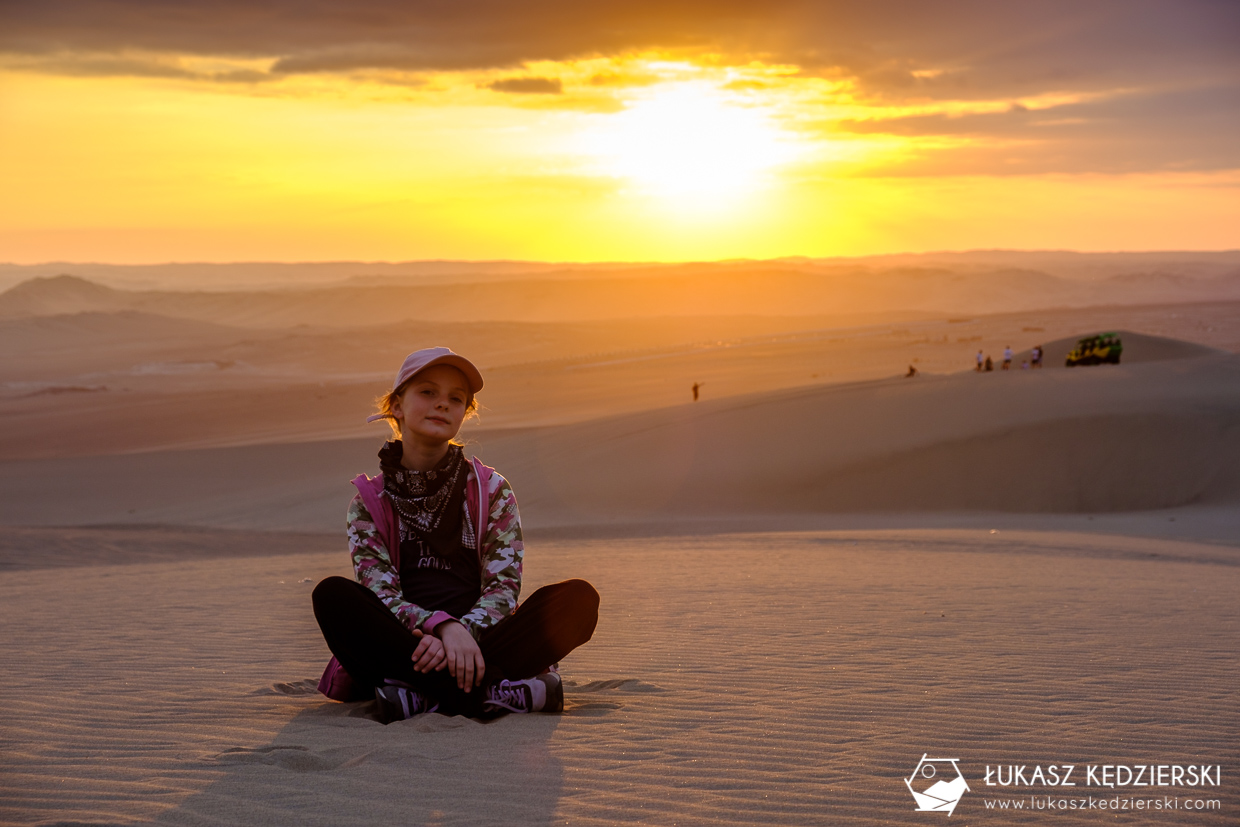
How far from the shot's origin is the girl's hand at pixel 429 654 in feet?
13.8

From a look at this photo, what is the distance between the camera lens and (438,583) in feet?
15.0

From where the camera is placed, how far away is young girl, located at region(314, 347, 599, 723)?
14.3ft

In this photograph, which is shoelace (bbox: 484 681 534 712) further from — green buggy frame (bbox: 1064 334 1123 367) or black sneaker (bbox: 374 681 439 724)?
green buggy frame (bbox: 1064 334 1123 367)

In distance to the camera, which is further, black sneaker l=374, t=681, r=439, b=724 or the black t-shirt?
the black t-shirt

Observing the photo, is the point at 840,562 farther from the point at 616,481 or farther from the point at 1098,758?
the point at 616,481

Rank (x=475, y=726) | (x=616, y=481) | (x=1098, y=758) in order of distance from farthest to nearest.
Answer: (x=616, y=481), (x=475, y=726), (x=1098, y=758)

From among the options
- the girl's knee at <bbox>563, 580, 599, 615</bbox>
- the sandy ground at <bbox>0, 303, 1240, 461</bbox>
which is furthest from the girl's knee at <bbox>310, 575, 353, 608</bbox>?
the sandy ground at <bbox>0, 303, 1240, 461</bbox>

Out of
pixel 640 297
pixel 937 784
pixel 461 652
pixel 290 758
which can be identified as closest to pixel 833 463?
pixel 461 652

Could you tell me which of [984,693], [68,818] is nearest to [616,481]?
[984,693]

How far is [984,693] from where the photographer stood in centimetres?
512

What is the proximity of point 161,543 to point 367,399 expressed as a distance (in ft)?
91.7

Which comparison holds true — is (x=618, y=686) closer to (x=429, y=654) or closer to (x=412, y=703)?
(x=412, y=703)

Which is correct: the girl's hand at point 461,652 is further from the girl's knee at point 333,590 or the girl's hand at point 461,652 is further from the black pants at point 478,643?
the girl's knee at point 333,590

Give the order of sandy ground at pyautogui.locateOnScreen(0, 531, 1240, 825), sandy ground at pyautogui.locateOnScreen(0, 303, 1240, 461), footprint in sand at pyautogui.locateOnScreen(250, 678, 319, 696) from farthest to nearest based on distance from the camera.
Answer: sandy ground at pyautogui.locateOnScreen(0, 303, 1240, 461) < footprint in sand at pyautogui.locateOnScreen(250, 678, 319, 696) < sandy ground at pyautogui.locateOnScreen(0, 531, 1240, 825)
